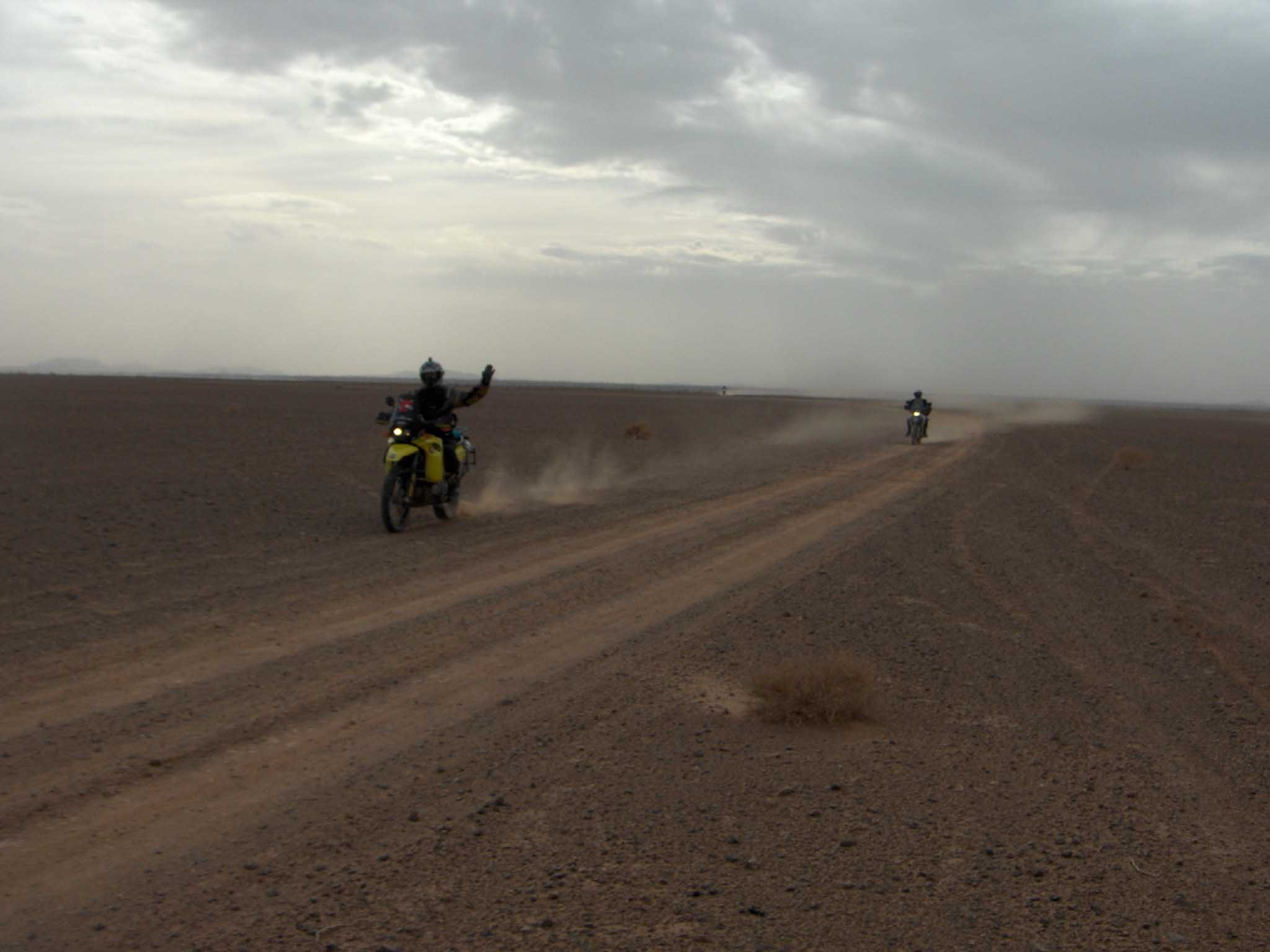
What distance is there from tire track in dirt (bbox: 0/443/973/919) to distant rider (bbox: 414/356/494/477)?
4.15 m

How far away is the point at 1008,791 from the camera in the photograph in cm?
484

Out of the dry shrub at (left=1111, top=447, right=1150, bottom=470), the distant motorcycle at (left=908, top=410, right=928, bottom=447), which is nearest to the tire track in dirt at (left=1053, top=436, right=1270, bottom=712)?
the dry shrub at (left=1111, top=447, right=1150, bottom=470)

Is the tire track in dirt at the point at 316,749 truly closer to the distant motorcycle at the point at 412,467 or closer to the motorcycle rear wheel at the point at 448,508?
the distant motorcycle at the point at 412,467

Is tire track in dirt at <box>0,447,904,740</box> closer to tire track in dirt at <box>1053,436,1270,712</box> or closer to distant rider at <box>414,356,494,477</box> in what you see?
distant rider at <box>414,356,494,477</box>

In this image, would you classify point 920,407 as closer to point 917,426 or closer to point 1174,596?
point 917,426

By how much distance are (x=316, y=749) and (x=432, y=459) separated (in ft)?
26.6

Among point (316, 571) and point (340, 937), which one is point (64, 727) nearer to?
point (340, 937)

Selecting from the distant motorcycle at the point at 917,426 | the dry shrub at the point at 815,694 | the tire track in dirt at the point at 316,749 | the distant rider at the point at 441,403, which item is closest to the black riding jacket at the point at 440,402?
the distant rider at the point at 441,403

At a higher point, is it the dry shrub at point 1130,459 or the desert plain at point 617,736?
the dry shrub at point 1130,459

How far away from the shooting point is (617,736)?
5398 mm

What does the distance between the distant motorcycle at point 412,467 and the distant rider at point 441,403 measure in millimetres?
40

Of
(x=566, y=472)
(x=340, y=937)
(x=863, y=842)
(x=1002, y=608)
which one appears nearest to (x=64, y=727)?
(x=340, y=937)

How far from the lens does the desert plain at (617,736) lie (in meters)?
3.66

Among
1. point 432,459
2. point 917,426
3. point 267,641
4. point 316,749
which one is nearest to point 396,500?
point 432,459
